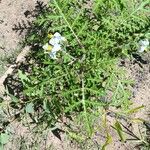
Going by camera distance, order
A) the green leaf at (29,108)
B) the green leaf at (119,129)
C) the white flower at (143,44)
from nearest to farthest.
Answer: the white flower at (143,44)
the green leaf at (119,129)
the green leaf at (29,108)

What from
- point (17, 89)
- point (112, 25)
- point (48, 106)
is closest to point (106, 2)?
point (112, 25)

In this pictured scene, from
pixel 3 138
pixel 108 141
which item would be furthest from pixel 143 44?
pixel 3 138

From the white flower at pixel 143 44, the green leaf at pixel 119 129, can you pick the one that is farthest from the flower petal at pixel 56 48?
the green leaf at pixel 119 129

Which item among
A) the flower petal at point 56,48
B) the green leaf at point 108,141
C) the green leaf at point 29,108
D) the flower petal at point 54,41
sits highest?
the flower petal at point 54,41

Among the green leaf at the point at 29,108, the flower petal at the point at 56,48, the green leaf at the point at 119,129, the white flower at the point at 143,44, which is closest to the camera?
the flower petal at the point at 56,48

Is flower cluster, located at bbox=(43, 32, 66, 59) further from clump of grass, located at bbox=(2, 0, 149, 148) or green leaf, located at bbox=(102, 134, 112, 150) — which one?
green leaf, located at bbox=(102, 134, 112, 150)

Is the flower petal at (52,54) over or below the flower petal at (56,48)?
below

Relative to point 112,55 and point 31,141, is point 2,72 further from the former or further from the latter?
point 112,55

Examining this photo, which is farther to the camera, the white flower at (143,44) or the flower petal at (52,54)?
the white flower at (143,44)

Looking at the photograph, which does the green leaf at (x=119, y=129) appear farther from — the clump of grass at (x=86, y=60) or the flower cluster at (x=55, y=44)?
the flower cluster at (x=55, y=44)
